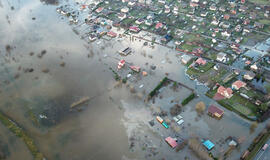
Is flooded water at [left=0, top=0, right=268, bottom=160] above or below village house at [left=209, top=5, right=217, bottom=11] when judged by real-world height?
below

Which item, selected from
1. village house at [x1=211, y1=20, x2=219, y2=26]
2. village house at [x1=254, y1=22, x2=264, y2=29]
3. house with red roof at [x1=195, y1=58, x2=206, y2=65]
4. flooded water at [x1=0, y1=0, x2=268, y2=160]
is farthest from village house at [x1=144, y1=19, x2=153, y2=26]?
village house at [x1=254, y1=22, x2=264, y2=29]

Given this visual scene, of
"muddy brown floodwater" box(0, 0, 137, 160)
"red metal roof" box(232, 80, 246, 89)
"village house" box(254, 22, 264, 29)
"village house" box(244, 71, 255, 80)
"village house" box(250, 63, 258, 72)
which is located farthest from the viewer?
"village house" box(254, 22, 264, 29)

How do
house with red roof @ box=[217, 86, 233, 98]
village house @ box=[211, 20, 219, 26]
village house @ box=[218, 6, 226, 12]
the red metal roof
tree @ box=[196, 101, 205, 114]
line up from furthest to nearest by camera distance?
village house @ box=[218, 6, 226, 12]
village house @ box=[211, 20, 219, 26]
the red metal roof
house with red roof @ box=[217, 86, 233, 98]
tree @ box=[196, 101, 205, 114]

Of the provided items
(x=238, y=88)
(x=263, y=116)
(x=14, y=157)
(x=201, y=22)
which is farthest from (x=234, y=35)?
(x=14, y=157)

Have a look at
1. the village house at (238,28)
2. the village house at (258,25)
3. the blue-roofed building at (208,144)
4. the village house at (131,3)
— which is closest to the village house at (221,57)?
the village house at (238,28)

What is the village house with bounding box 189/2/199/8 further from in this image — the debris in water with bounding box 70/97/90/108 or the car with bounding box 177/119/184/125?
the debris in water with bounding box 70/97/90/108

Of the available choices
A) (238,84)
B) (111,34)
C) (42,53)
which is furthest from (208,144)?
(42,53)

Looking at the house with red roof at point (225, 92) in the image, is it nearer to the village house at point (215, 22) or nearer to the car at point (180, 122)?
the car at point (180, 122)
